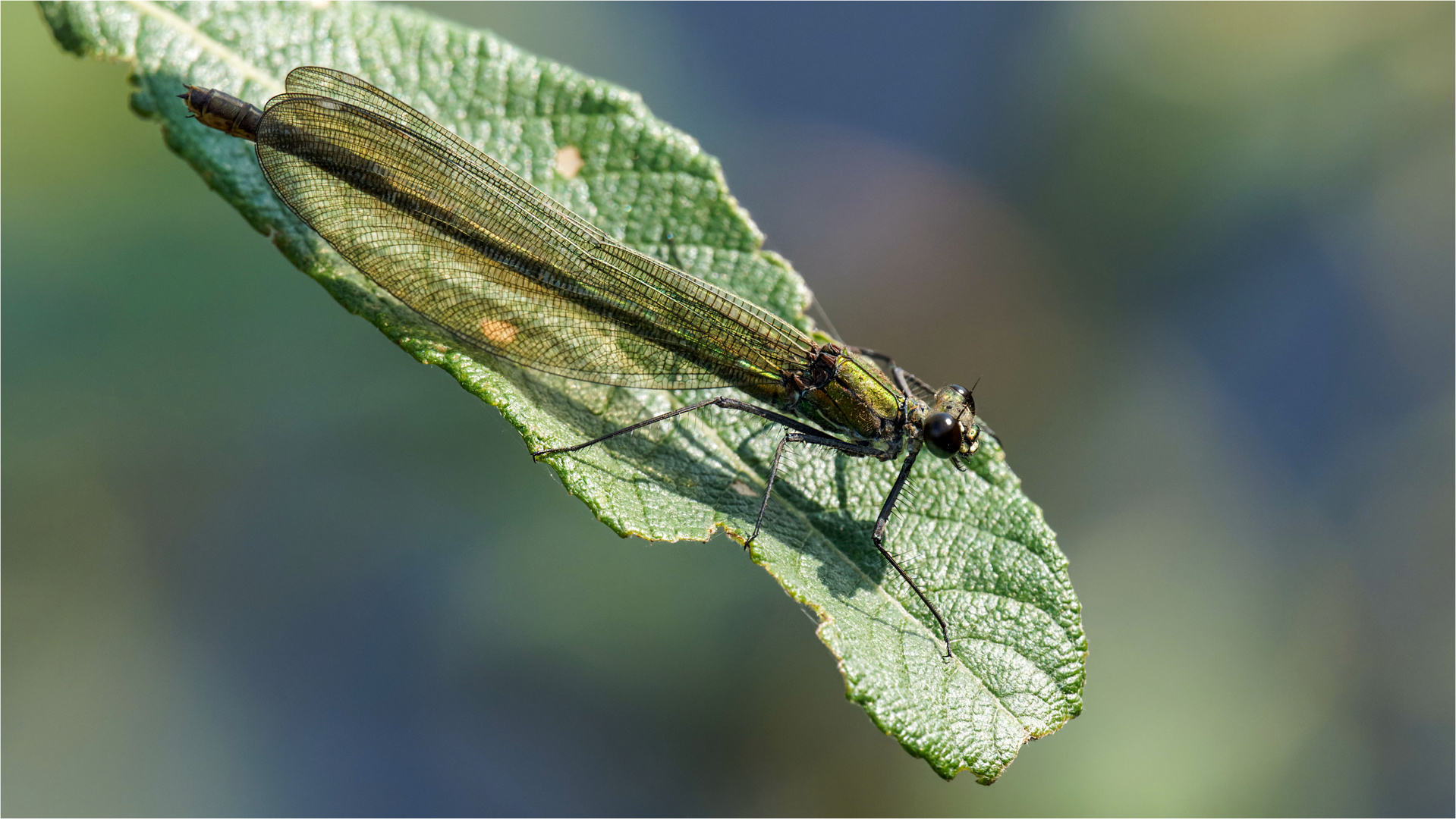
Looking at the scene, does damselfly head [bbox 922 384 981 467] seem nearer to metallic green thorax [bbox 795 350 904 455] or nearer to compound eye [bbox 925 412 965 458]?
compound eye [bbox 925 412 965 458]

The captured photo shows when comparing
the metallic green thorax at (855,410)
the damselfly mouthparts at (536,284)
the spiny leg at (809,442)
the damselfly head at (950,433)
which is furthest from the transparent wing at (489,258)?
the damselfly head at (950,433)

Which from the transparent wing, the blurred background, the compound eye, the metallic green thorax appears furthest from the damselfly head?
the blurred background

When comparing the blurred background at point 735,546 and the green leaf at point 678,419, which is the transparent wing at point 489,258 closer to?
the green leaf at point 678,419

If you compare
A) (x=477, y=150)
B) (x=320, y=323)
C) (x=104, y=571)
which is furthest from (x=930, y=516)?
(x=104, y=571)

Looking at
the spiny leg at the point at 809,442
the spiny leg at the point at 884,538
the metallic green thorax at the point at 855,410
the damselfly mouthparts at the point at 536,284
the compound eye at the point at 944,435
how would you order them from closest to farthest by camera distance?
the spiny leg at the point at 884,538, the damselfly mouthparts at the point at 536,284, the spiny leg at the point at 809,442, the compound eye at the point at 944,435, the metallic green thorax at the point at 855,410

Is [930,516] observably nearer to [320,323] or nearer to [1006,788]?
[1006,788]
